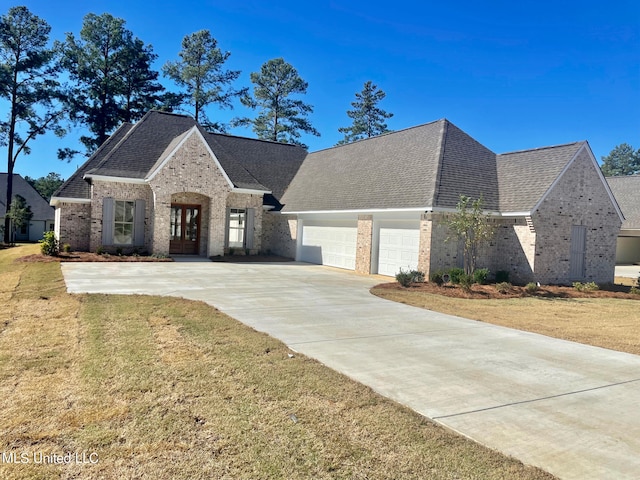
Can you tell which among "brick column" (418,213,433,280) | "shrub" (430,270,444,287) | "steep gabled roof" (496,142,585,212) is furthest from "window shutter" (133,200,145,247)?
"steep gabled roof" (496,142,585,212)

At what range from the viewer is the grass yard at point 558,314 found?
881 centimetres

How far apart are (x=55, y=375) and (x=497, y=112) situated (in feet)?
113

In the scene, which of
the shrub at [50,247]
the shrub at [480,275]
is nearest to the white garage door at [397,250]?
the shrub at [480,275]

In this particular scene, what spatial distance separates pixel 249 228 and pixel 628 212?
29.0 meters

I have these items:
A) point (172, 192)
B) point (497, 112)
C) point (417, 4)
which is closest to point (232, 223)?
point (172, 192)

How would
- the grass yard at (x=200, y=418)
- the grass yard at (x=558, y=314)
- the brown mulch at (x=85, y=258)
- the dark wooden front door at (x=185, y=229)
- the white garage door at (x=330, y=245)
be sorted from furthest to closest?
the dark wooden front door at (x=185, y=229) → the white garage door at (x=330, y=245) → the brown mulch at (x=85, y=258) → the grass yard at (x=558, y=314) → the grass yard at (x=200, y=418)

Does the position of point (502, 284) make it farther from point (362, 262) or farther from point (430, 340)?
point (430, 340)

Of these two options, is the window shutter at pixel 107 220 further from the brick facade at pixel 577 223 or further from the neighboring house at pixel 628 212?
the neighboring house at pixel 628 212

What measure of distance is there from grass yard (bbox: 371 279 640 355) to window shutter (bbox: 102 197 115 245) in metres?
13.0

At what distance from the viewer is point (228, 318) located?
8633 millimetres

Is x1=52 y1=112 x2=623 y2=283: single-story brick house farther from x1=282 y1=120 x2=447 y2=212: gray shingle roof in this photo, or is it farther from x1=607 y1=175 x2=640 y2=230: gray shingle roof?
x1=607 y1=175 x2=640 y2=230: gray shingle roof

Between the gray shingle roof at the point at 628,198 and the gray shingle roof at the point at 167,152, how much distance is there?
80.1ft

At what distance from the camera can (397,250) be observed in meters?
18.0

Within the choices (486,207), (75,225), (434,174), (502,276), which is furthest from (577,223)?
(75,225)
